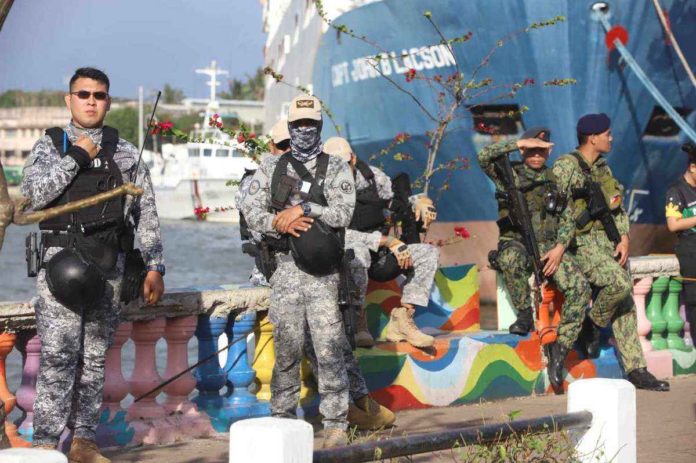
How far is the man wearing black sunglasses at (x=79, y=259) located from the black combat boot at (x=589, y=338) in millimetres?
4410

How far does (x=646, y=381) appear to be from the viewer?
9.30 m

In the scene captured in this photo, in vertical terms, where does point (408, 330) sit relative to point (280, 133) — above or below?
below

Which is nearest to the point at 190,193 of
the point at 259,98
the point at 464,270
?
the point at 259,98

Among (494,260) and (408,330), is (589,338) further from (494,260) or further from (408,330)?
(408,330)

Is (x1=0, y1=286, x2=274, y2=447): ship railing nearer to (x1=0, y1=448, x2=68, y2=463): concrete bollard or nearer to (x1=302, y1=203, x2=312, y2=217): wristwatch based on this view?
(x1=302, y1=203, x2=312, y2=217): wristwatch

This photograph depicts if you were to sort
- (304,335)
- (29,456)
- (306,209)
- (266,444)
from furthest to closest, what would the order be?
(304,335)
(306,209)
(266,444)
(29,456)

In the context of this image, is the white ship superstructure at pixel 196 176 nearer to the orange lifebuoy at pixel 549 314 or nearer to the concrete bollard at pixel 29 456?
the orange lifebuoy at pixel 549 314

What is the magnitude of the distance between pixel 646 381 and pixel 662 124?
1331 centimetres

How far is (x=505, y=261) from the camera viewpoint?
9.12 metres

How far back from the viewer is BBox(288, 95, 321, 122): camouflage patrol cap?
657 centimetres

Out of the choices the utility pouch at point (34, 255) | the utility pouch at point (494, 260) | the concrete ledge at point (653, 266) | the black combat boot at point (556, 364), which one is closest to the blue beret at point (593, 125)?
the utility pouch at point (494, 260)

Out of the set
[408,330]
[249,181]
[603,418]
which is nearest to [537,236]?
[408,330]

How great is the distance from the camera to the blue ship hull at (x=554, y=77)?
20406mm

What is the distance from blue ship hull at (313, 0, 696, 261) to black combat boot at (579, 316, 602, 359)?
9943 mm
